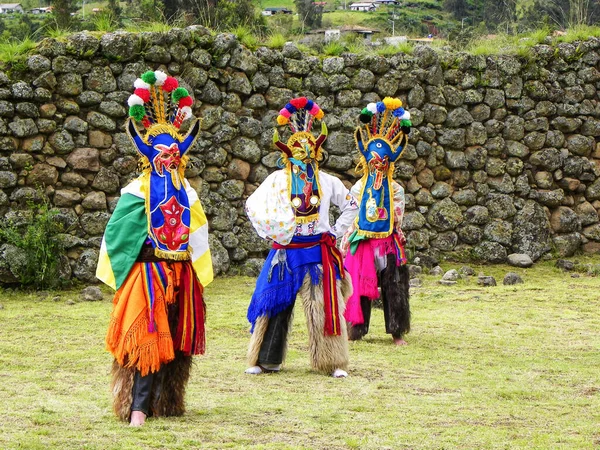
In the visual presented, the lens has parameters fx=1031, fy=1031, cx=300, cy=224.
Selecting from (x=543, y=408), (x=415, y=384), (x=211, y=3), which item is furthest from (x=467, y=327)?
(x=211, y=3)

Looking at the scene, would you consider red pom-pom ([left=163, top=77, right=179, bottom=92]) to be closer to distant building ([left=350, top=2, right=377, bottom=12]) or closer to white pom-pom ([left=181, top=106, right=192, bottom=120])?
white pom-pom ([left=181, top=106, right=192, bottom=120])

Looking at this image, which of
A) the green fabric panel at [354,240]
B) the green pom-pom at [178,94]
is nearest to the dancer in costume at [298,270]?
the green fabric panel at [354,240]

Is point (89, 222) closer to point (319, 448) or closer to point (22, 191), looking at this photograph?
point (22, 191)

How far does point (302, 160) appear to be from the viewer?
7363 millimetres

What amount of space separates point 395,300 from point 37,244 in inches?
158

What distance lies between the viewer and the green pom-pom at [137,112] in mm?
5773

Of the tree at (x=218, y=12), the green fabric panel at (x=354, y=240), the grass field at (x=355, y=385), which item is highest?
the tree at (x=218, y=12)

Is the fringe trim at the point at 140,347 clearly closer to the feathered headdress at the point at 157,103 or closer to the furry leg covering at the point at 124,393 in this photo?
the furry leg covering at the point at 124,393

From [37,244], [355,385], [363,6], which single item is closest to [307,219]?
[355,385]

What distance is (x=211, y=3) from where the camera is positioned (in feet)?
46.1

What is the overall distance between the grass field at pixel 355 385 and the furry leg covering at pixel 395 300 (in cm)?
17

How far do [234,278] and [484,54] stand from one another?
4.39m

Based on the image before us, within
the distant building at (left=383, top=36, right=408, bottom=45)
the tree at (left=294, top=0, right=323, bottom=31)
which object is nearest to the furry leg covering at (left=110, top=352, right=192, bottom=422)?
the distant building at (left=383, top=36, right=408, bottom=45)

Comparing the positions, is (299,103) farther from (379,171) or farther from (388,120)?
(388,120)
